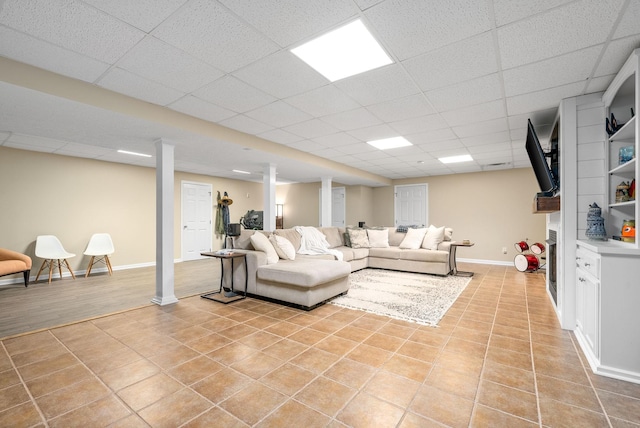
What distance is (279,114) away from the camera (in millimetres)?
3596

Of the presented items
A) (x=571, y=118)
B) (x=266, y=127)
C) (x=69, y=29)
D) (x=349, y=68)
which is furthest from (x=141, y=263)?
(x=571, y=118)

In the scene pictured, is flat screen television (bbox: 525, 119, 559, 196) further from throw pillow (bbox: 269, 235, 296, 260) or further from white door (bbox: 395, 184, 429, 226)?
white door (bbox: 395, 184, 429, 226)

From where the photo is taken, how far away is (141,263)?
6809 mm

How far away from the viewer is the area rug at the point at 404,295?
3459 mm

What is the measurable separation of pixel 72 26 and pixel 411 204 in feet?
27.4

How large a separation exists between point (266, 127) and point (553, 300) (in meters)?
4.52

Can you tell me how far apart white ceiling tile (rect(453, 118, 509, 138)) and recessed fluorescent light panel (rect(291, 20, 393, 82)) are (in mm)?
2223

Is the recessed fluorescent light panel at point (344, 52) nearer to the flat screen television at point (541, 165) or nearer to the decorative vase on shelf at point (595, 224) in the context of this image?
the flat screen television at point (541, 165)

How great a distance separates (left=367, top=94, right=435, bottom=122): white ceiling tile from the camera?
10.5ft

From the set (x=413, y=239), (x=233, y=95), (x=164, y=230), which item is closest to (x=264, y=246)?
(x=164, y=230)

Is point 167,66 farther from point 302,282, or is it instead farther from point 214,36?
point 302,282

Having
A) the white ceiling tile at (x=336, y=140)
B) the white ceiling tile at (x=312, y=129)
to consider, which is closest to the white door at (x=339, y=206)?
A: the white ceiling tile at (x=336, y=140)

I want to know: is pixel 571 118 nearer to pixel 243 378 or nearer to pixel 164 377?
pixel 243 378

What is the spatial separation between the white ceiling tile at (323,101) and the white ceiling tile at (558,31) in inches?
57.0
